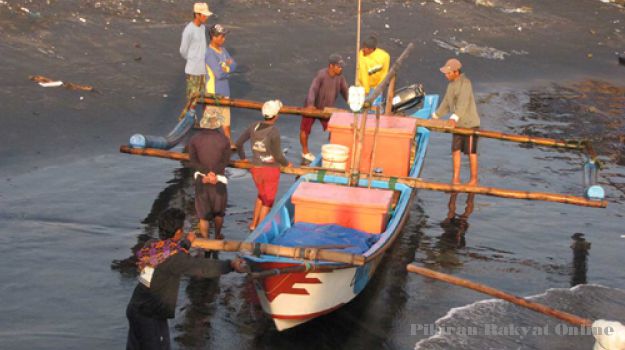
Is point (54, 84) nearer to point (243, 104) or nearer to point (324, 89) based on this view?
point (243, 104)

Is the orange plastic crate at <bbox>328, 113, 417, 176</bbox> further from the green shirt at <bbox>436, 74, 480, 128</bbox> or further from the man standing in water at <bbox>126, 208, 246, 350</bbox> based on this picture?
the man standing in water at <bbox>126, 208, 246, 350</bbox>

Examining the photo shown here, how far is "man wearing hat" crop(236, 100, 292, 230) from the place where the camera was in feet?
35.6

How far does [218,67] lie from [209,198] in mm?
3930

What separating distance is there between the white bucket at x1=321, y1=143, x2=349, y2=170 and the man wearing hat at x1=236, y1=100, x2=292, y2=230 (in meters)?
0.73

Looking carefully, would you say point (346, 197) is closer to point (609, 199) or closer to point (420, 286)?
point (420, 286)

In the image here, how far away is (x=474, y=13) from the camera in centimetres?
2773

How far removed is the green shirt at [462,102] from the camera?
1343 centimetres

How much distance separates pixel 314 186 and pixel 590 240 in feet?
A: 14.8

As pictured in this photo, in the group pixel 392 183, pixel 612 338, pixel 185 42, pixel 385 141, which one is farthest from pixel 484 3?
pixel 612 338

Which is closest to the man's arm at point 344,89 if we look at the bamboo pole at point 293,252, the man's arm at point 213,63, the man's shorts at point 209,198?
the man's arm at point 213,63

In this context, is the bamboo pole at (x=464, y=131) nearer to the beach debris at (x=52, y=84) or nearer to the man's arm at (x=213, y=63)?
the man's arm at (x=213, y=63)

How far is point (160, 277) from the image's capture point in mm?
7219

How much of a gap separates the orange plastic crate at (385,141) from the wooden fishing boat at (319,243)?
2.26 ft

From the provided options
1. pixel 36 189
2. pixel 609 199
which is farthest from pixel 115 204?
pixel 609 199
